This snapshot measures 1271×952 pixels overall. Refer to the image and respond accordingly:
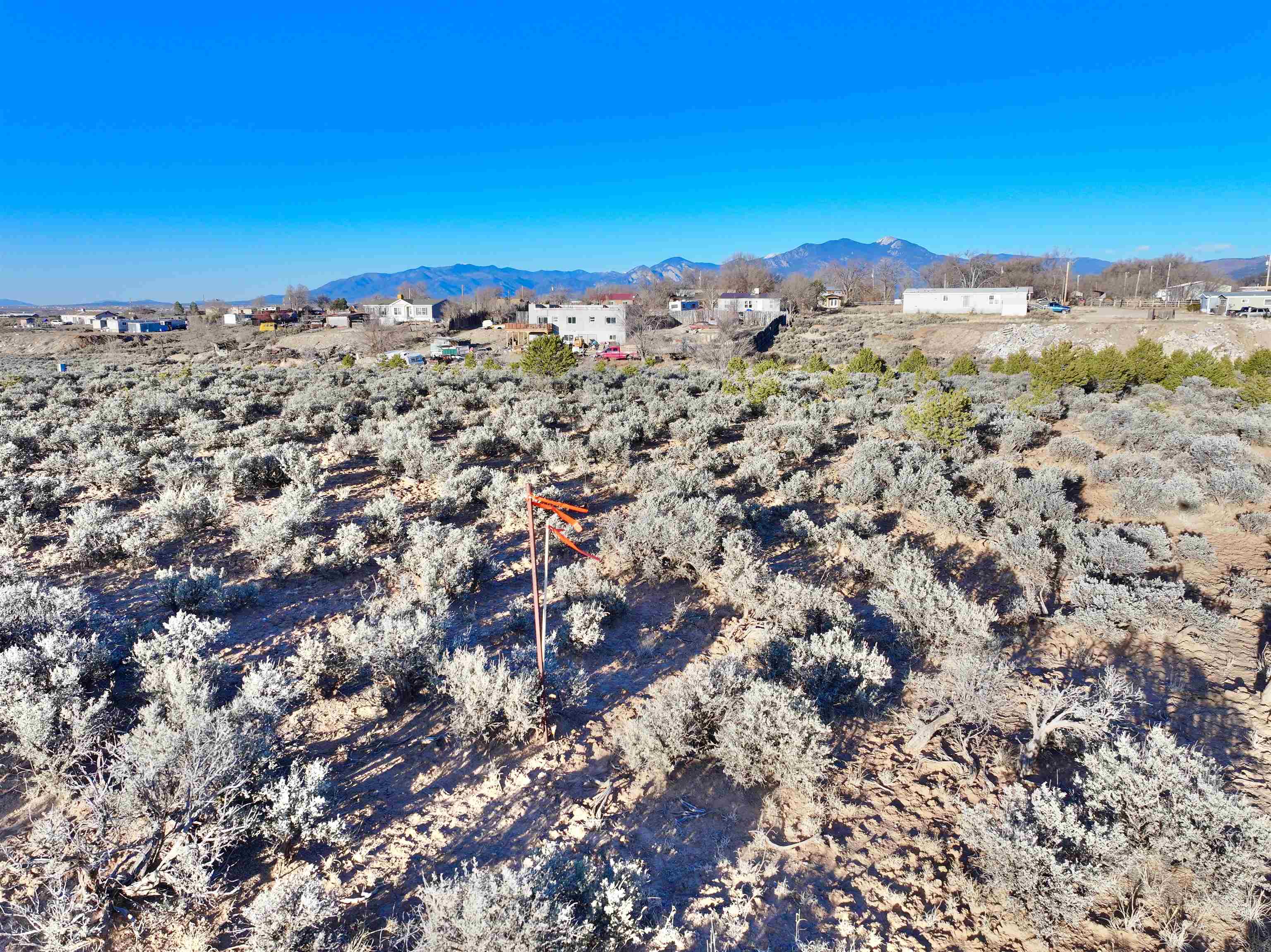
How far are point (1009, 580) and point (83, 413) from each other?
804 inches

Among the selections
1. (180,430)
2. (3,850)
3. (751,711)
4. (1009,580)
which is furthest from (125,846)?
(180,430)

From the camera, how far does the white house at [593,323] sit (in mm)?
54281

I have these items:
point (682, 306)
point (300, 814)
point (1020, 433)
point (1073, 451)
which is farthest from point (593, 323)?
point (300, 814)

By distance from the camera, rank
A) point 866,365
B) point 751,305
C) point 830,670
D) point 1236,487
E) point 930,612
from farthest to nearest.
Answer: point 751,305 → point 866,365 → point 1236,487 → point 930,612 → point 830,670

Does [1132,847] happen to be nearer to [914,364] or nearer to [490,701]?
[490,701]

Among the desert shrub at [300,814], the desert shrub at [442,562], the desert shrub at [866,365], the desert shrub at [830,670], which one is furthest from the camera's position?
the desert shrub at [866,365]

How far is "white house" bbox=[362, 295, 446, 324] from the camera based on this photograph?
74.9 m

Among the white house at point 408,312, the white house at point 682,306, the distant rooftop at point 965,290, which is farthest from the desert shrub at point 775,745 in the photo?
the white house at point 408,312

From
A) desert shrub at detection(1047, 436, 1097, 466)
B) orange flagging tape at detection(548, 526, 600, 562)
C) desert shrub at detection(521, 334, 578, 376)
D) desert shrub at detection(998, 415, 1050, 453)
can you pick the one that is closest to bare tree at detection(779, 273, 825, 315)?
desert shrub at detection(521, 334, 578, 376)

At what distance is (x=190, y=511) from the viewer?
26.5 feet

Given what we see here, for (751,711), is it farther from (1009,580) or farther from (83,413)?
(83,413)

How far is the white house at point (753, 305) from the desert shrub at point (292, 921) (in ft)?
204

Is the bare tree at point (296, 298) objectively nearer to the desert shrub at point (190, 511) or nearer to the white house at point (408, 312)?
the white house at point (408, 312)

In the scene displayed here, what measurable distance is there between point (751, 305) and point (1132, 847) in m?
65.3
